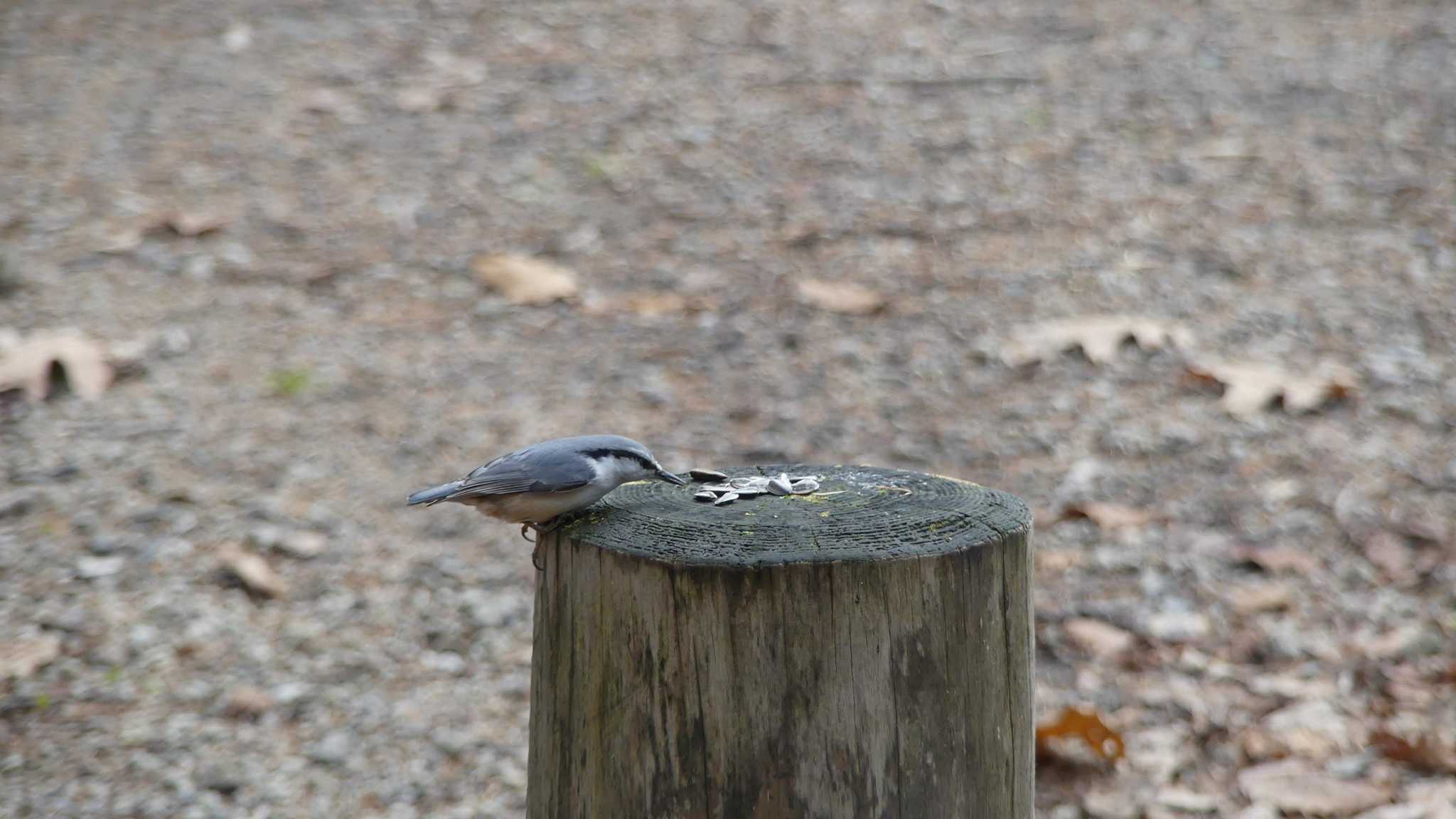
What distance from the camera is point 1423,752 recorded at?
3211mm

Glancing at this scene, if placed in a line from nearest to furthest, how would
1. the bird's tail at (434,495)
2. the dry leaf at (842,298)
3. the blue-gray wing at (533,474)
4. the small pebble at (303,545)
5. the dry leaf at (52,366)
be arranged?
the blue-gray wing at (533,474) < the bird's tail at (434,495) < the small pebble at (303,545) < the dry leaf at (52,366) < the dry leaf at (842,298)

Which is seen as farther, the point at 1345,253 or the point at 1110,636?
the point at 1345,253

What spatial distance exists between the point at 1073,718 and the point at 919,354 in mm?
2196

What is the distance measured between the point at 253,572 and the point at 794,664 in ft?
8.42

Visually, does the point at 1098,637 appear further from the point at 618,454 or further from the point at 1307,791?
the point at 618,454

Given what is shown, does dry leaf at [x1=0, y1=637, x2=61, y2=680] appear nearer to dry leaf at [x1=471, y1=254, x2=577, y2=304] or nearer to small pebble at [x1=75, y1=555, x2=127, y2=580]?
small pebble at [x1=75, y1=555, x2=127, y2=580]

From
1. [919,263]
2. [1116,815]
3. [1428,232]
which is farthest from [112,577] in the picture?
[1428,232]

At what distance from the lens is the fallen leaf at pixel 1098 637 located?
3.73 metres

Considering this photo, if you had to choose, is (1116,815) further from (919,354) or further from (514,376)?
(514,376)

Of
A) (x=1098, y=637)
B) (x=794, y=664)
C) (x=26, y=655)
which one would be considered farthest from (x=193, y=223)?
(x=794, y=664)

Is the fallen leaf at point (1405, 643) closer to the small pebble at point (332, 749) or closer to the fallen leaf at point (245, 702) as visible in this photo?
the small pebble at point (332, 749)

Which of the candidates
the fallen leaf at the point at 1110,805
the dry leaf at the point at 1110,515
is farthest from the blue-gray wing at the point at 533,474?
the dry leaf at the point at 1110,515

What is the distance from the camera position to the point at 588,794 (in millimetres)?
1928

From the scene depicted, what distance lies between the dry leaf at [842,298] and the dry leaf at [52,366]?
2566 mm
